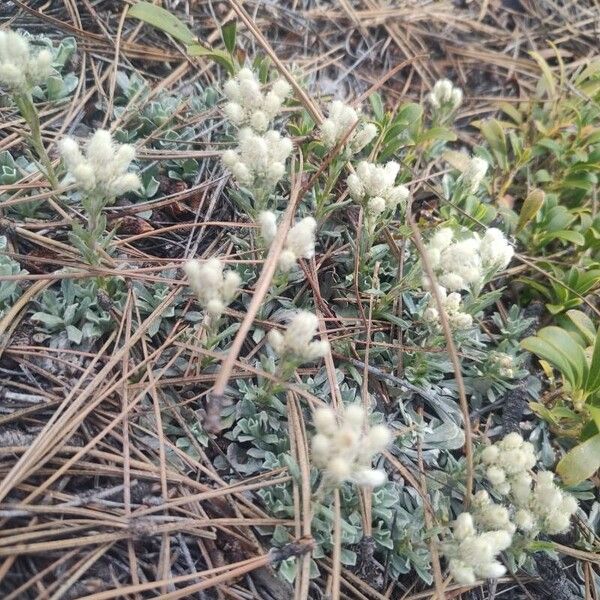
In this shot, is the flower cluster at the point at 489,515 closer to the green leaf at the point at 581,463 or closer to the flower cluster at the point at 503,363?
the green leaf at the point at 581,463

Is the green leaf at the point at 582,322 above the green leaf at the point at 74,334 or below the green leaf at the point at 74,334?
above

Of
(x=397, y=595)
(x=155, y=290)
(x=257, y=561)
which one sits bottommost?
(x=397, y=595)

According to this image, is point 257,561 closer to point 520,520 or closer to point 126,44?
point 520,520

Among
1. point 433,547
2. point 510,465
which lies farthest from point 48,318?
point 510,465

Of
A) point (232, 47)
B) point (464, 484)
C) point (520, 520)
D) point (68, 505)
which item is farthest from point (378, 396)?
point (232, 47)

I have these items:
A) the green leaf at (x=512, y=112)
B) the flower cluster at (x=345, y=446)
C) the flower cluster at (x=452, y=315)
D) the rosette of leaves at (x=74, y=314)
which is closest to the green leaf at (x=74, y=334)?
the rosette of leaves at (x=74, y=314)

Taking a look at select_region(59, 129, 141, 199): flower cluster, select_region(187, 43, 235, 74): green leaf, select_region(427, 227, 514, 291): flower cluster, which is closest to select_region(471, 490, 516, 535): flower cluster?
select_region(427, 227, 514, 291): flower cluster
